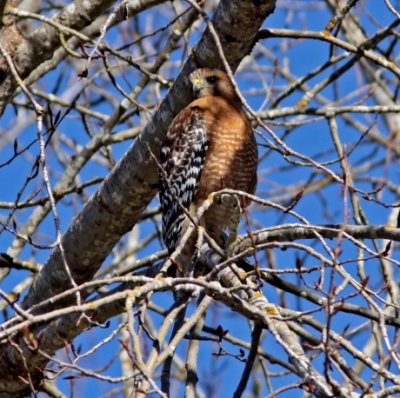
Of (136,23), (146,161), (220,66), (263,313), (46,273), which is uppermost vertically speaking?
(136,23)

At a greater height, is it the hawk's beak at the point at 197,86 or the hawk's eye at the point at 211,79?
the hawk's eye at the point at 211,79

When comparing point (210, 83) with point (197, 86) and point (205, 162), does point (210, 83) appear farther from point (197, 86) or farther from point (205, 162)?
point (205, 162)

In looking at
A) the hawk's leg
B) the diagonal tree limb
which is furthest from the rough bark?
the hawk's leg

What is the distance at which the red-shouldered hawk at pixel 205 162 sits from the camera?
550cm

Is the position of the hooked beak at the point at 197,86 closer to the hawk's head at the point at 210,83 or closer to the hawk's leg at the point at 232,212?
the hawk's head at the point at 210,83

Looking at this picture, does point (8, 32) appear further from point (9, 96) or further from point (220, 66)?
point (220, 66)

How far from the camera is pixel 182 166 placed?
5.63m

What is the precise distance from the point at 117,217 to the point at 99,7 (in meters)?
1.21

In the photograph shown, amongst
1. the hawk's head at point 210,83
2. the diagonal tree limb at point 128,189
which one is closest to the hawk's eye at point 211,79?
the hawk's head at point 210,83

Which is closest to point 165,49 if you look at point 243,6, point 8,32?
point 8,32

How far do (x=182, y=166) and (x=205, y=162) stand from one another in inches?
6.2

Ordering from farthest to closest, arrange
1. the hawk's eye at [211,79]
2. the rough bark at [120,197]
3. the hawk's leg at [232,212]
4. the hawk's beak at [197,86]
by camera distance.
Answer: the hawk's eye at [211,79] < the hawk's leg at [232,212] < the hawk's beak at [197,86] < the rough bark at [120,197]

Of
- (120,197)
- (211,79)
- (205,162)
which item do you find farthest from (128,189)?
(211,79)

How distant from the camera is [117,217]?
4953mm
